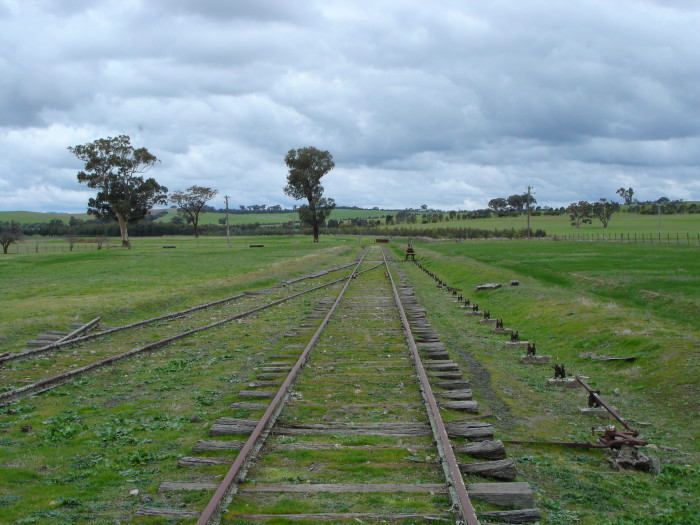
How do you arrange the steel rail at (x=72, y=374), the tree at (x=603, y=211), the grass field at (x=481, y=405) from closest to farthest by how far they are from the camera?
1. the grass field at (x=481, y=405)
2. the steel rail at (x=72, y=374)
3. the tree at (x=603, y=211)

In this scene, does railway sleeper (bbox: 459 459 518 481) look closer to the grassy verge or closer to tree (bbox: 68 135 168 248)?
the grassy verge

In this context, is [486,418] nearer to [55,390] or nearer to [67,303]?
[55,390]

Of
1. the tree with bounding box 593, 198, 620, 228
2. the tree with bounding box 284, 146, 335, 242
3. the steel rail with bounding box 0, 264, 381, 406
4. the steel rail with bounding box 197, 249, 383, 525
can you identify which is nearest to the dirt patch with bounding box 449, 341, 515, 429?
the steel rail with bounding box 197, 249, 383, 525

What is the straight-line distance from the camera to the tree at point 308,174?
9356 cm

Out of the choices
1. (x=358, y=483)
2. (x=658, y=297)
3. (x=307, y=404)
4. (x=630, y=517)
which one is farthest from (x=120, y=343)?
(x=658, y=297)

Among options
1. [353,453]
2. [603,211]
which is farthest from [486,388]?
[603,211]

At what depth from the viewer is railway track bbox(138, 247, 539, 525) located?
521 cm

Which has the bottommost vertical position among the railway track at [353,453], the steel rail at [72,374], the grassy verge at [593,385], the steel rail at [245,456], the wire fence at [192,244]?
the grassy verge at [593,385]

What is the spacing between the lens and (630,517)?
18.1 ft

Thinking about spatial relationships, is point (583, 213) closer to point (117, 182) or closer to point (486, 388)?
point (117, 182)

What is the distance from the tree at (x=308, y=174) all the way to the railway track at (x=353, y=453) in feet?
276

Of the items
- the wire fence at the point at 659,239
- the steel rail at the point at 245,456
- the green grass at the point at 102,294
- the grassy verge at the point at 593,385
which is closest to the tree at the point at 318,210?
the wire fence at the point at 659,239

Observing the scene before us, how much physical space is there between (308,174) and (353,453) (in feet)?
294

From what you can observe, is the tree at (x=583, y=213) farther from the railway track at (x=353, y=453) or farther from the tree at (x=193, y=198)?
the railway track at (x=353, y=453)
